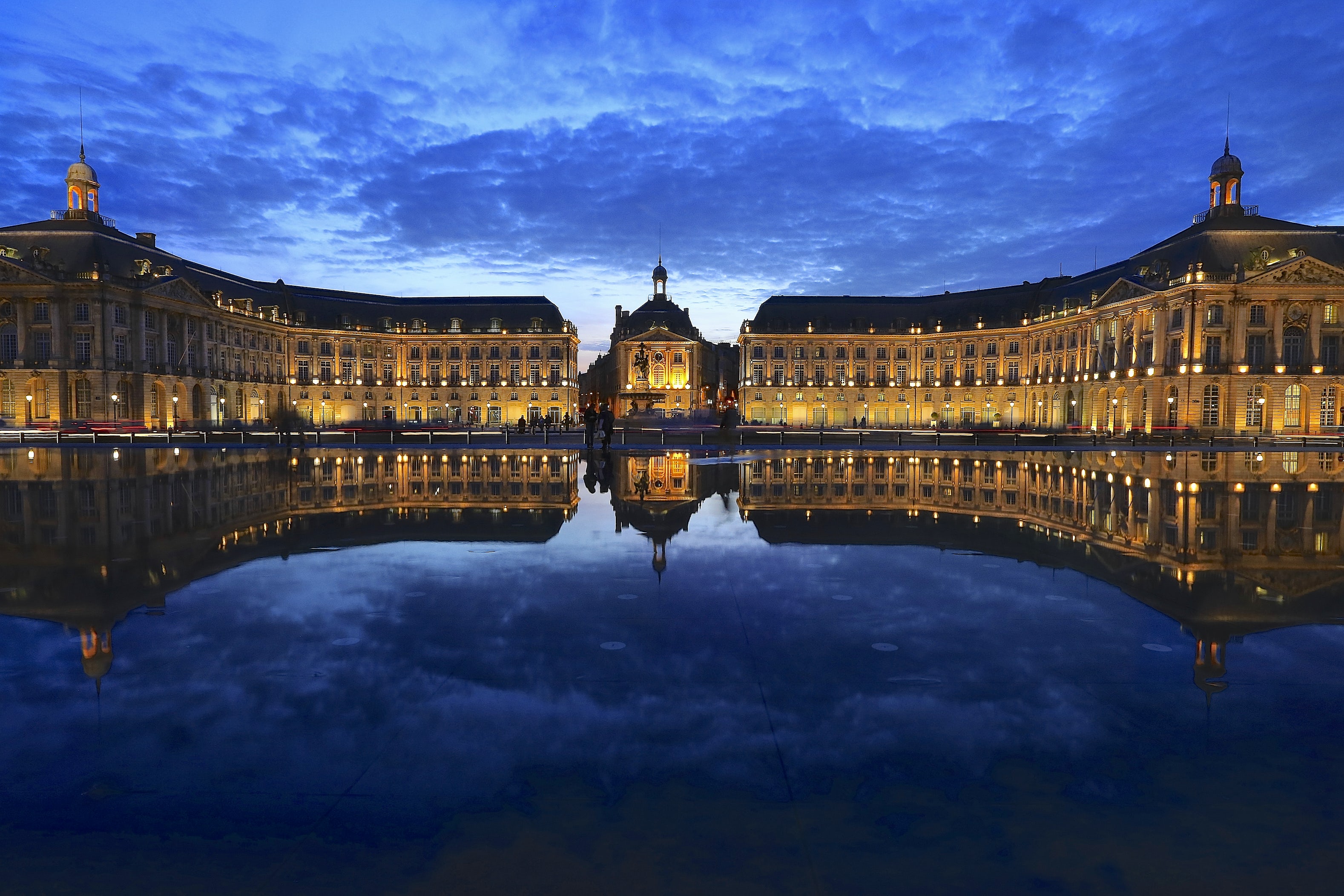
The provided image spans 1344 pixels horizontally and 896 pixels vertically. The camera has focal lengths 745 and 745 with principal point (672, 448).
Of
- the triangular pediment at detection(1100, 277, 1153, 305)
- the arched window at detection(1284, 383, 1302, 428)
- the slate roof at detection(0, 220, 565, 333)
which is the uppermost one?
the slate roof at detection(0, 220, 565, 333)

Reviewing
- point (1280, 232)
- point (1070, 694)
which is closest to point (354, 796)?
point (1070, 694)

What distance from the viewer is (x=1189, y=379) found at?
64188mm

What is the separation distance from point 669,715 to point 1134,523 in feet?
41.8

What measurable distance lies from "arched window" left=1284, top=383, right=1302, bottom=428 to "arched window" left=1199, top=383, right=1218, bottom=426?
5.94 metres

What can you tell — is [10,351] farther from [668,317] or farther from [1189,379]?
[1189,379]

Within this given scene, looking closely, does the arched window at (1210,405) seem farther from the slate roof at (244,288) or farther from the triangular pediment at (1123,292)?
the slate roof at (244,288)

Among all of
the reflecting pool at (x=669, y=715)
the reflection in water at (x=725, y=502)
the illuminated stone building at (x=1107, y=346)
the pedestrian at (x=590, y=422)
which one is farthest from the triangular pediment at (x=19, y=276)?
the illuminated stone building at (x=1107, y=346)

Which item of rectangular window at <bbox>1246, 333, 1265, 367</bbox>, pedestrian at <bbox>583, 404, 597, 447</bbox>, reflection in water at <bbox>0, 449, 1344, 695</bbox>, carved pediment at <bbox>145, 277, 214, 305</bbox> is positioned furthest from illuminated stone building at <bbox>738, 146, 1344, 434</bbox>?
carved pediment at <bbox>145, 277, 214, 305</bbox>

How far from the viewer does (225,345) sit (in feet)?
270

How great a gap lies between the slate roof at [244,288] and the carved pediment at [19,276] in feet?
1.46

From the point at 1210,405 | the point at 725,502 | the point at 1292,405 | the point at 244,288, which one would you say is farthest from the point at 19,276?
the point at 1292,405

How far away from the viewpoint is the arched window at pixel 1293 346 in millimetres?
64625

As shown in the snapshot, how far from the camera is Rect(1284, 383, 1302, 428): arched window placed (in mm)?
64625

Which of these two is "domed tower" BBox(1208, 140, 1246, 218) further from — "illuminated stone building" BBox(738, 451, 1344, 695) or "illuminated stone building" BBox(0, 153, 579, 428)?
"illuminated stone building" BBox(0, 153, 579, 428)
